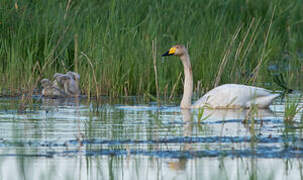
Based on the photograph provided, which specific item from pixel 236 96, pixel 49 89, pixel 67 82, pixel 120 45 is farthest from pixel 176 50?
pixel 49 89

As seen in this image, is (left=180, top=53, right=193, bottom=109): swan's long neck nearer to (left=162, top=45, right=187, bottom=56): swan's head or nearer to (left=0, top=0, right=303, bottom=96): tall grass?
(left=162, top=45, right=187, bottom=56): swan's head

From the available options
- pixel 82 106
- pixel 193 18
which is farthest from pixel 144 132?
pixel 193 18

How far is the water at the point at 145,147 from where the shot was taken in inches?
231

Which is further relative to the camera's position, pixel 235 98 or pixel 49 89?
pixel 49 89

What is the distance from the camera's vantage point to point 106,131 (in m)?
7.92

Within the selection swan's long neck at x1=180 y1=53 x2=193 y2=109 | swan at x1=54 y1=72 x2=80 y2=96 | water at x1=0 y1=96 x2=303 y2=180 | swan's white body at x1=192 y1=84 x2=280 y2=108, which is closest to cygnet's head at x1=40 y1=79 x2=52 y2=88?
swan at x1=54 y1=72 x2=80 y2=96

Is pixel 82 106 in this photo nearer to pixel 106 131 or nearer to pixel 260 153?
pixel 106 131

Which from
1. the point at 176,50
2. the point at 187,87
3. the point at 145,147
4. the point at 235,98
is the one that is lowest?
the point at 145,147

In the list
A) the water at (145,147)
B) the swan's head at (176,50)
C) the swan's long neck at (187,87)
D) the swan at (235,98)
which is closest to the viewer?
A: the water at (145,147)

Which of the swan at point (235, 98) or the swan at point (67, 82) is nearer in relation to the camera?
the swan at point (235, 98)

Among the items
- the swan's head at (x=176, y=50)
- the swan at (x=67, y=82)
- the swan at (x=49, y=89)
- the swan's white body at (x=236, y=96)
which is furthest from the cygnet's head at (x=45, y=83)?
the swan's white body at (x=236, y=96)

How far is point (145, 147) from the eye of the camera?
690cm

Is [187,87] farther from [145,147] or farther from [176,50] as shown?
[145,147]

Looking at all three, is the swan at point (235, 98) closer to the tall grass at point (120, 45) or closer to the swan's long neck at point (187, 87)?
the swan's long neck at point (187, 87)
